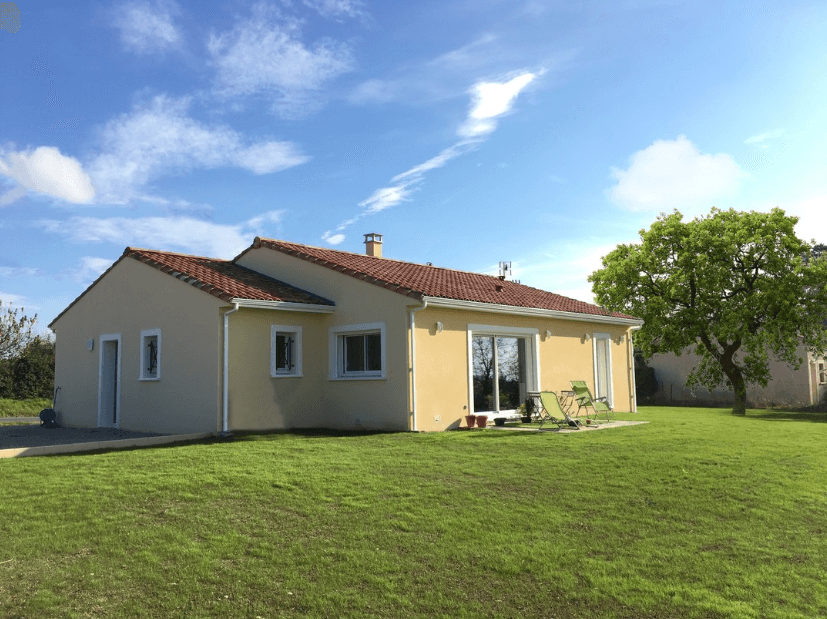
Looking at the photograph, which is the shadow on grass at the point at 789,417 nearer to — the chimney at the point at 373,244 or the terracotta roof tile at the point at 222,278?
the chimney at the point at 373,244

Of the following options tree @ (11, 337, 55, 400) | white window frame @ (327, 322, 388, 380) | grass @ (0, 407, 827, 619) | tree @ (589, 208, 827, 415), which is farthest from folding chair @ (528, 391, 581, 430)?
tree @ (11, 337, 55, 400)

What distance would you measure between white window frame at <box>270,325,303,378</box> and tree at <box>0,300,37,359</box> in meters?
21.1

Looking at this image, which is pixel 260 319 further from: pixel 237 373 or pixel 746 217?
pixel 746 217

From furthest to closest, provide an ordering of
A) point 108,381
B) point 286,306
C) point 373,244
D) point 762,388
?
point 762,388
point 373,244
point 108,381
point 286,306

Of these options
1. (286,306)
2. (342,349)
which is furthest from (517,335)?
(286,306)

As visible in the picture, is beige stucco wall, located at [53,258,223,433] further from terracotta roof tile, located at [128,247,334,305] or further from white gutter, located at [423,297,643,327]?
white gutter, located at [423,297,643,327]

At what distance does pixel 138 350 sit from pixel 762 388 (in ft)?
91.1

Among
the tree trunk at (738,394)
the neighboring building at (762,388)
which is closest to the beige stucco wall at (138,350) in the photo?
the tree trunk at (738,394)

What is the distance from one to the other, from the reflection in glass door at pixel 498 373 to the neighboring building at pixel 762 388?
53.3ft

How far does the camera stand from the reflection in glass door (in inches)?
680

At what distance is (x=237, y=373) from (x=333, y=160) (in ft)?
20.2

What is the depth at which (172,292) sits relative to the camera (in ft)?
55.5

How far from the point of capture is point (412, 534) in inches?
280

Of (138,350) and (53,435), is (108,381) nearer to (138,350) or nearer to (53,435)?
(138,350)
